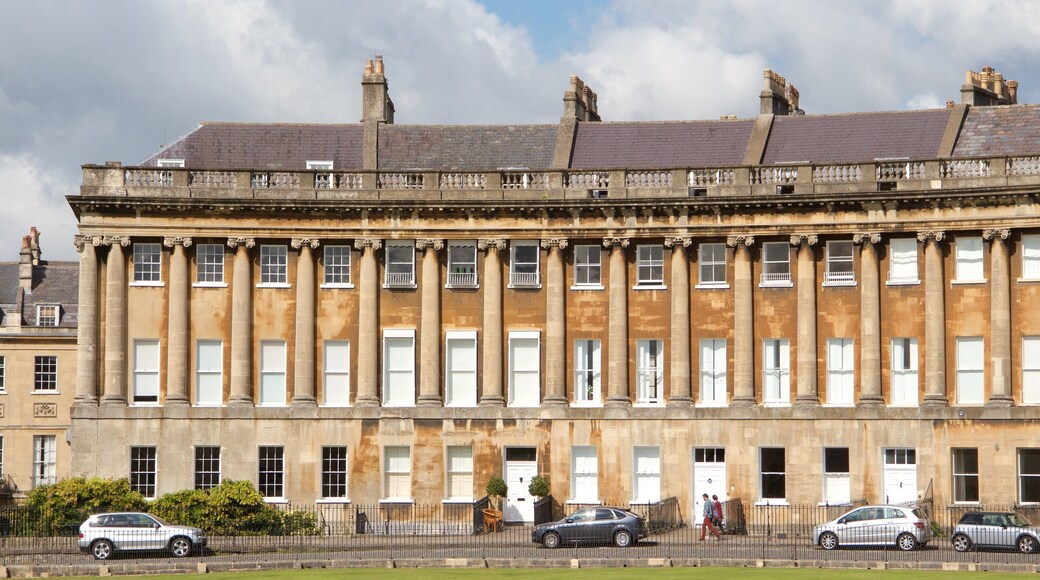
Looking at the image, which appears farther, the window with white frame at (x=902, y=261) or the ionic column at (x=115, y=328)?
the ionic column at (x=115, y=328)

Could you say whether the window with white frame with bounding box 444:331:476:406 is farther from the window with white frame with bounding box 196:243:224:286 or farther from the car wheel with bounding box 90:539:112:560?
the car wheel with bounding box 90:539:112:560

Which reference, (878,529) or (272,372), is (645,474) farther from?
(272,372)

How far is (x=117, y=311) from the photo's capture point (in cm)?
5884

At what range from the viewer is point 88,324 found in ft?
193

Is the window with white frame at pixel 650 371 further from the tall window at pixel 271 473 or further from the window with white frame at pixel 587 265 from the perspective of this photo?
the tall window at pixel 271 473

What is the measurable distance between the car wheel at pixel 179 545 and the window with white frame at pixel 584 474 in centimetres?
1504

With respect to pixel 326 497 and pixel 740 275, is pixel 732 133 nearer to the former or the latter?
pixel 740 275

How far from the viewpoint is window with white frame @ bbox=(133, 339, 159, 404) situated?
59250mm

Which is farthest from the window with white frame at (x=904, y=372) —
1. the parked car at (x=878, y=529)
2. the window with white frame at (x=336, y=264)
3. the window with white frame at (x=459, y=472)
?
the window with white frame at (x=336, y=264)

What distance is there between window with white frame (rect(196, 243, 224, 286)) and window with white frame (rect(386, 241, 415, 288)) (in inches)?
232

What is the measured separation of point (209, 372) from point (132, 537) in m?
12.0

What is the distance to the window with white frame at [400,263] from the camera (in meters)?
59.6

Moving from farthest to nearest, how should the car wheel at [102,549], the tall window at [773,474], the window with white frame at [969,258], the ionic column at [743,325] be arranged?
the ionic column at [743,325] → the tall window at [773,474] → the window with white frame at [969,258] → the car wheel at [102,549]

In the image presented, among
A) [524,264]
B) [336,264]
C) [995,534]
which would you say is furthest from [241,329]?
[995,534]
